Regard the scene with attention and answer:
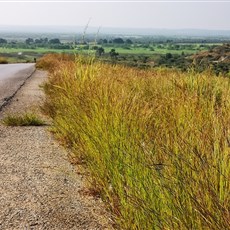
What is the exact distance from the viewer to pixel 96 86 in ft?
25.5

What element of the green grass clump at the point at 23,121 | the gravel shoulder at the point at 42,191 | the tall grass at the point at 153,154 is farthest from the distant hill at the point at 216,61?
the gravel shoulder at the point at 42,191

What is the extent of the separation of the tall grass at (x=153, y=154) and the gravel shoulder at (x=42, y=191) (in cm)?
27

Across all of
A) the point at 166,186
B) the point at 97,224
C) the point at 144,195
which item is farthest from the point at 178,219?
the point at 97,224

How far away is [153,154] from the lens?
4.34 meters

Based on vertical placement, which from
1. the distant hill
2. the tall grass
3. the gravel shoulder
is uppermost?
the tall grass

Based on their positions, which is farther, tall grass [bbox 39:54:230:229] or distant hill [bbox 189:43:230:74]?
distant hill [bbox 189:43:230:74]

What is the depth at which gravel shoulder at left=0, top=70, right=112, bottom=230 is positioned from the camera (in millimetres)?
4797

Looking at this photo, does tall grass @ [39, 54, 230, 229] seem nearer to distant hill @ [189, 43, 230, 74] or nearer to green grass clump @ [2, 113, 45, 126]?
green grass clump @ [2, 113, 45, 126]

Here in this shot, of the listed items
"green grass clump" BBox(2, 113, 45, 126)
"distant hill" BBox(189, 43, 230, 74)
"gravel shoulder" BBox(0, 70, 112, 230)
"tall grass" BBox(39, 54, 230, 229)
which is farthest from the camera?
"distant hill" BBox(189, 43, 230, 74)

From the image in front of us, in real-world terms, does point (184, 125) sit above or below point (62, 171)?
above

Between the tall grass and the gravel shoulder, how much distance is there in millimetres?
269

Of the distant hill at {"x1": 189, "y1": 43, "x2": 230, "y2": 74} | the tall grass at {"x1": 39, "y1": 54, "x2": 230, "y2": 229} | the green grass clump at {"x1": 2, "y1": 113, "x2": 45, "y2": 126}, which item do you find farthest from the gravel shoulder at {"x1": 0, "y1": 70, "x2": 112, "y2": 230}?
the distant hill at {"x1": 189, "y1": 43, "x2": 230, "y2": 74}

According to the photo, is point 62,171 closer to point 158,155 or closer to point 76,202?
point 76,202

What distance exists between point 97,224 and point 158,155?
0.96 metres
